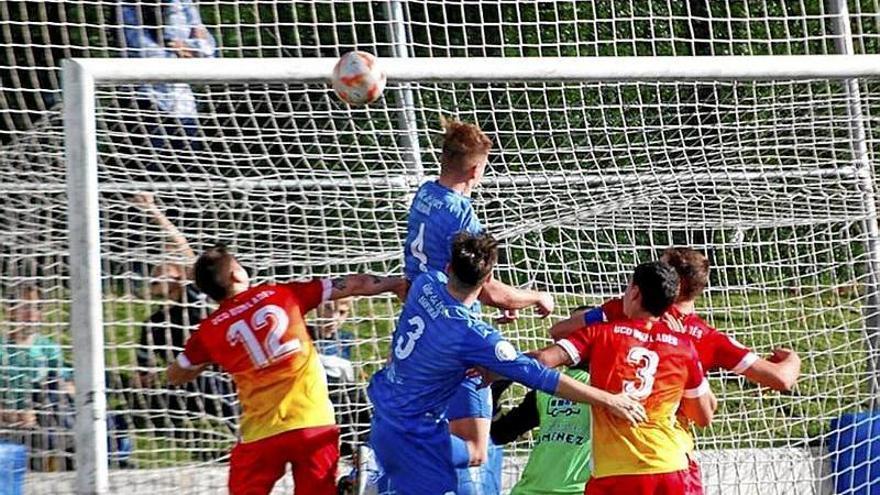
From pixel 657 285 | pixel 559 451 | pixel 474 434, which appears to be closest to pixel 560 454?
pixel 559 451

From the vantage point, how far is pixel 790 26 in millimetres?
9523

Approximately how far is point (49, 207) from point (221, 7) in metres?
1.50

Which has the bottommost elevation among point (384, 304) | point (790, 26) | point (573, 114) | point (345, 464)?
point (345, 464)

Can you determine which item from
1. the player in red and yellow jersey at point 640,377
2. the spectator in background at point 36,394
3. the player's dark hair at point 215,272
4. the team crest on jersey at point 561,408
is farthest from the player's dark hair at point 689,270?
the spectator in background at point 36,394

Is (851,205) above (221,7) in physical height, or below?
below

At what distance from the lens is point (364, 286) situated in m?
6.98

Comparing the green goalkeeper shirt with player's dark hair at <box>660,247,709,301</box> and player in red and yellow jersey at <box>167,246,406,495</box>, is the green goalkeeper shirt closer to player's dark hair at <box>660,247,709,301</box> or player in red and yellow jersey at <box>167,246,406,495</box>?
player's dark hair at <box>660,247,709,301</box>

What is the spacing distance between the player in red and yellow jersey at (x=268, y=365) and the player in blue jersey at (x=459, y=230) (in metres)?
0.26

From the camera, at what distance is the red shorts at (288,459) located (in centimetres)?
708

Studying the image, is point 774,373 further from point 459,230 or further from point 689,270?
point 459,230

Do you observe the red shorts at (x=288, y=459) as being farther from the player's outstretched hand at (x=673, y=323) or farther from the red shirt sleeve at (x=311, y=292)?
the player's outstretched hand at (x=673, y=323)

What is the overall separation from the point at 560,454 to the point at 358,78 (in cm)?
182

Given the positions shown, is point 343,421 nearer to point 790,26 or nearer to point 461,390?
point 461,390

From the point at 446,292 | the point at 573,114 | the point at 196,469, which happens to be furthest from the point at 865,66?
the point at 196,469
